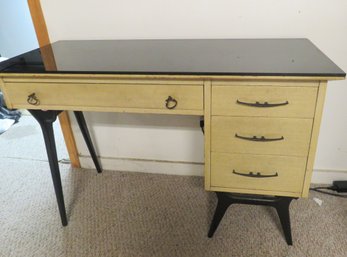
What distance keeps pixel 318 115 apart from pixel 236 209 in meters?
0.69

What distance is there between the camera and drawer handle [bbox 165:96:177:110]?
3.17 feet

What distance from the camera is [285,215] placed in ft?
3.84

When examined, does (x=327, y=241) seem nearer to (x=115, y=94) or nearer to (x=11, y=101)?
(x=115, y=94)

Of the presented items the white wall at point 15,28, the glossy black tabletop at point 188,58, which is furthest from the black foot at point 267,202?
the white wall at point 15,28

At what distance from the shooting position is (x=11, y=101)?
110cm

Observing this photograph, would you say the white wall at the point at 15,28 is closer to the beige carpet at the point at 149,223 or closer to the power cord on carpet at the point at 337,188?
the beige carpet at the point at 149,223

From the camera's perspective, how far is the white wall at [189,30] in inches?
47.8

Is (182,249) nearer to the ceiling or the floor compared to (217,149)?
nearer to the floor

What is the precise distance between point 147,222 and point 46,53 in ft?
2.83

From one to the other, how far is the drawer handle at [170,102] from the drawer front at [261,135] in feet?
0.45

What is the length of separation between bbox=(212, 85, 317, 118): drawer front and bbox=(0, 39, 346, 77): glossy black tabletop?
0.06 meters

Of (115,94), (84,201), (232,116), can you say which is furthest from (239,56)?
(84,201)

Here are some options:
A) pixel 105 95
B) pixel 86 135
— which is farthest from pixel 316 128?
pixel 86 135

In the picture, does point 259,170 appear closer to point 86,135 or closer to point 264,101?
point 264,101
